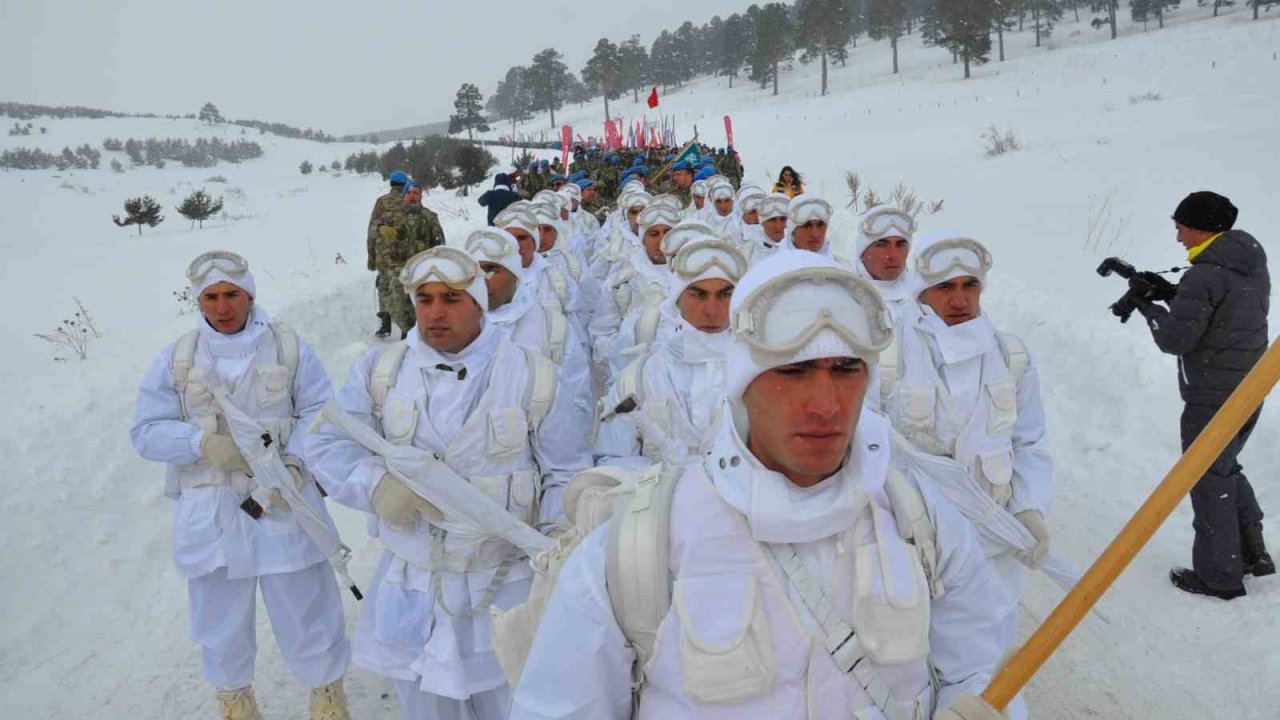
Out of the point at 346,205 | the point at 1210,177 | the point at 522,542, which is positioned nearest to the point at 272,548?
the point at 522,542

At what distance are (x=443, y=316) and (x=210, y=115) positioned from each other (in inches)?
2829

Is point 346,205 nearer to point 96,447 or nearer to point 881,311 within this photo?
point 96,447

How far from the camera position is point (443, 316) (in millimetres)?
3061

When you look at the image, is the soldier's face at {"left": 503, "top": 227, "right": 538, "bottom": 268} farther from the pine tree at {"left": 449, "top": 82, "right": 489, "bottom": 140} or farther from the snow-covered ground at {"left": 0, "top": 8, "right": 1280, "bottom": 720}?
the pine tree at {"left": 449, "top": 82, "right": 489, "bottom": 140}

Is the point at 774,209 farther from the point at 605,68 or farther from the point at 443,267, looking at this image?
the point at 605,68

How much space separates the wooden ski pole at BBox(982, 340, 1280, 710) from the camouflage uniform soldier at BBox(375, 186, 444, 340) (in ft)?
28.2

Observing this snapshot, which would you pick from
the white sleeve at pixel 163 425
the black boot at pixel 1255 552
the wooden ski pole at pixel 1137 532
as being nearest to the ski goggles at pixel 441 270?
the white sleeve at pixel 163 425

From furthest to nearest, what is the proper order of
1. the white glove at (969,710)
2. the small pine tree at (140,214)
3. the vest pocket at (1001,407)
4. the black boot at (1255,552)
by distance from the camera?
1. the small pine tree at (140,214)
2. the black boot at (1255,552)
3. the vest pocket at (1001,407)
4. the white glove at (969,710)

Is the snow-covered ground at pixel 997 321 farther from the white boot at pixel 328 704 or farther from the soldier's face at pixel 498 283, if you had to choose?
the soldier's face at pixel 498 283

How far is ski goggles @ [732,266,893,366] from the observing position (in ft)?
4.95

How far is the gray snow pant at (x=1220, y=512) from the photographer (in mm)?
4242

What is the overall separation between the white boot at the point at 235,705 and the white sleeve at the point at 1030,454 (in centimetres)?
387

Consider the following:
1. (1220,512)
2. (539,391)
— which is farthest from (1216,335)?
(539,391)

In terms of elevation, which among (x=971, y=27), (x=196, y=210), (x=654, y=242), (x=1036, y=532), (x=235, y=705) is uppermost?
(x=971, y=27)
